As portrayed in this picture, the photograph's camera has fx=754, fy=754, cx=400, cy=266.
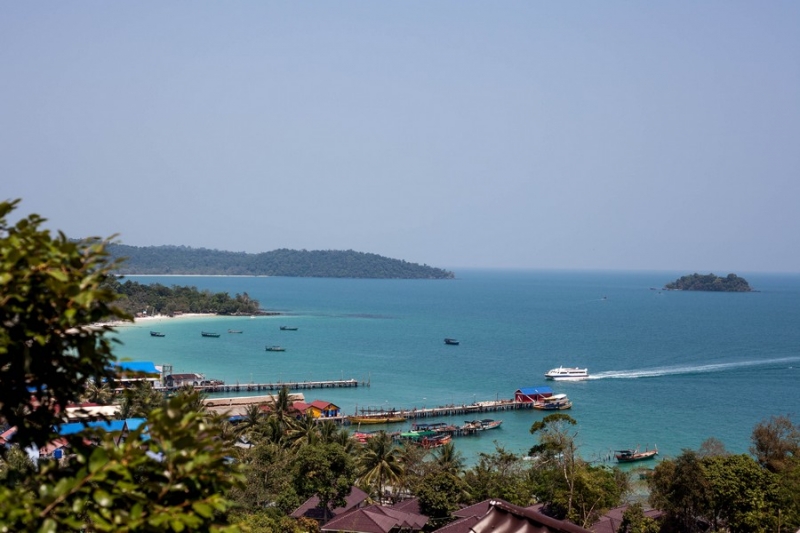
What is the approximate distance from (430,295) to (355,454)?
472ft

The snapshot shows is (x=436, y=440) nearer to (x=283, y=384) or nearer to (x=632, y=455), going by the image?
(x=632, y=455)

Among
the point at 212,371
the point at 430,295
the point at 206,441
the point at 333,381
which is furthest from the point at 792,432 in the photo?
the point at 430,295

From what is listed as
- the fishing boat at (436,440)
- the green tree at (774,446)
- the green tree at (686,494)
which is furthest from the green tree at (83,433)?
the fishing boat at (436,440)

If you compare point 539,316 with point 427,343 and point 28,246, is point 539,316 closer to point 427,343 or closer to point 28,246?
point 427,343

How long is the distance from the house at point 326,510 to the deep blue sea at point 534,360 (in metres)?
15.6

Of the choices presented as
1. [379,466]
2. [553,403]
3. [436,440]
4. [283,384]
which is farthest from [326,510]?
[283,384]

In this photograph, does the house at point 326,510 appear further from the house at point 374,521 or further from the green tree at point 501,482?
the green tree at point 501,482

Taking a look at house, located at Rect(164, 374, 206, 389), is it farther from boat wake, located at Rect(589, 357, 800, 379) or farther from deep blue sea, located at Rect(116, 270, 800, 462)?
boat wake, located at Rect(589, 357, 800, 379)

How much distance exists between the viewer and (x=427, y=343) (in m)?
80.4

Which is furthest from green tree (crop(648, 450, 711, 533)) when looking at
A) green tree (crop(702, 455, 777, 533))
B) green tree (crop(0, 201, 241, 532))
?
green tree (crop(0, 201, 241, 532))

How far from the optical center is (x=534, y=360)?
230 feet

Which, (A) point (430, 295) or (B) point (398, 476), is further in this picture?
(A) point (430, 295)

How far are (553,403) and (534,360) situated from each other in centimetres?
2048

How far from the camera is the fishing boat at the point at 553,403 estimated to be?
4962cm
